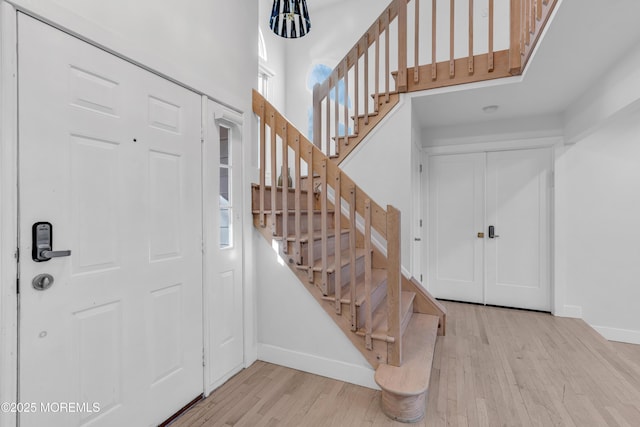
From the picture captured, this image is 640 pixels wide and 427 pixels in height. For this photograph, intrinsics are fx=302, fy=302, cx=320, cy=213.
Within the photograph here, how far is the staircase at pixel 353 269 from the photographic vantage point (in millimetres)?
1862

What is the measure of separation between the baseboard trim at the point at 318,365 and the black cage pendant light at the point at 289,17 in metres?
2.50

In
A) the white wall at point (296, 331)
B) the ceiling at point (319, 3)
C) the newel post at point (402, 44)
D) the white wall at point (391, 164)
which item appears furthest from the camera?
the ceiling at point (319, 3)

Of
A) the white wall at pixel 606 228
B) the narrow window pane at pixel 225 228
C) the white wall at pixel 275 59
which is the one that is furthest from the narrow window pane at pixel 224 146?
the white wall at pixel 606 228

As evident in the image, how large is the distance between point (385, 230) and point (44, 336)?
171 cm

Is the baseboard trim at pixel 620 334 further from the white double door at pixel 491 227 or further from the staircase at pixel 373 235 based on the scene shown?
the staircase at pixel 373 235

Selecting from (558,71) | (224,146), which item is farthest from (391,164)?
(224,146)

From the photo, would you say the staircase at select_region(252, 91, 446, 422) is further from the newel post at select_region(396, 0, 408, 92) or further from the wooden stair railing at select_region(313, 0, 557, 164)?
the newel post at select_region(396, 0, 408, 92)

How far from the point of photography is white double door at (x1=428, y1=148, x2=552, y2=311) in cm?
358

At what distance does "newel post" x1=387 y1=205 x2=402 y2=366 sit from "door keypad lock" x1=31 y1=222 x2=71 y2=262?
164cm

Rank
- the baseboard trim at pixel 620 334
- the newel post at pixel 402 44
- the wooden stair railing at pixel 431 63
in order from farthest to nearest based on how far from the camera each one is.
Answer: the baseboard trim at pixel 620 334, the newel post at pixel 402 44, the wooden stair railing at pixel 431 63

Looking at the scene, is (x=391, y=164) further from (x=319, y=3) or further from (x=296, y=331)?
(x=319, y=3)

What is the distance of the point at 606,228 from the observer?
3.28 m

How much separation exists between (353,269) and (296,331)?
0.72 m

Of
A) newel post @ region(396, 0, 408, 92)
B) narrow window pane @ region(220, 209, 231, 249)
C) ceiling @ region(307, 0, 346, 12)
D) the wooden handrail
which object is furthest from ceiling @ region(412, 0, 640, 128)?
ceiling @ region(307, 0, 346, 12)
